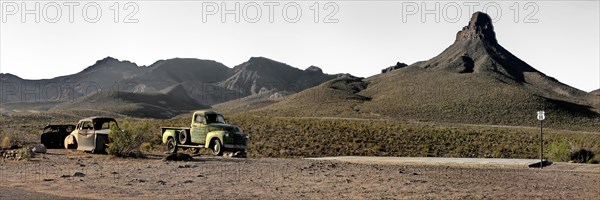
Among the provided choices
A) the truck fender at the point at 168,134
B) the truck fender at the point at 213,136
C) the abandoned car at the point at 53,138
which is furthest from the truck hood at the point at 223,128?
the abandoned car at the point at 53,138

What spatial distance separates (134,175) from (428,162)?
12080 millimetres

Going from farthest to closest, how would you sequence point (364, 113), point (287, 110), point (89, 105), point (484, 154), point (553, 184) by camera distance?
point (89, 105) → point (287, 110) → point (364, 113) → point (484, 154) → point (553, 184)

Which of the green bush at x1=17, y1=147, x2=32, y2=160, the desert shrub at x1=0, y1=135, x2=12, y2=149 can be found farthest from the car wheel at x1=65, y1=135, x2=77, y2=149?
the green bush at x1=17, y1=147, x2=32, y2=160

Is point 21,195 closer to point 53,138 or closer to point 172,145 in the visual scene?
point 172,145

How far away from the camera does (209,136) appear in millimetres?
27578

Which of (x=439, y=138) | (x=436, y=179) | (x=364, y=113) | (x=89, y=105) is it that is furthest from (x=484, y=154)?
(x=89, y=105)

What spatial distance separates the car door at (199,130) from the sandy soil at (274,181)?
504 cm

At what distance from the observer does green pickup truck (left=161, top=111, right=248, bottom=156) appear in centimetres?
2720

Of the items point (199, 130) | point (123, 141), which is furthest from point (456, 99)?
point (123, 141)

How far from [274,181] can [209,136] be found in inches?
439

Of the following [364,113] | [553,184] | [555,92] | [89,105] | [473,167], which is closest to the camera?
[553,184]

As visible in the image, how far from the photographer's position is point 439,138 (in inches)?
1781

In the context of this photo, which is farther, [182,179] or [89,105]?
[89,105]

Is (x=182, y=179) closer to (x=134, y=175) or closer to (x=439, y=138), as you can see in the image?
(x=134, y=175)
